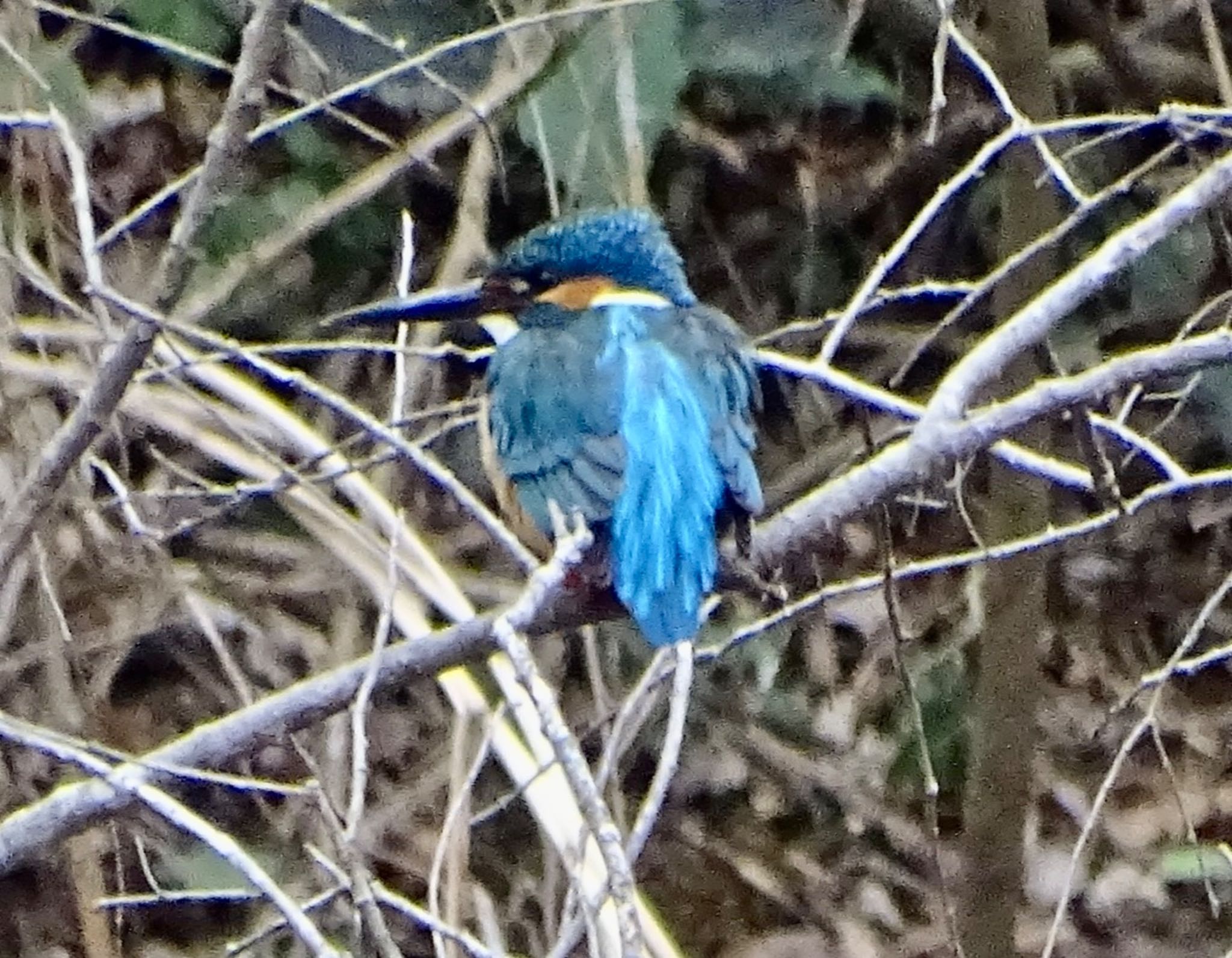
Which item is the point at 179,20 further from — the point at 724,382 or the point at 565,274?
the point at 724,382

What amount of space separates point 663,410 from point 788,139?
195 cm

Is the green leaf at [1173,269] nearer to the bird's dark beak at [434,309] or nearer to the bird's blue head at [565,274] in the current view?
the bird's blue head at [565,274]

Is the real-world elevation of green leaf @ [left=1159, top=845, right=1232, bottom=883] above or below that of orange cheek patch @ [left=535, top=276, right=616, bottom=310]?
below

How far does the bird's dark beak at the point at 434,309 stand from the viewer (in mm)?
2086

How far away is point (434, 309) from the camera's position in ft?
6.99

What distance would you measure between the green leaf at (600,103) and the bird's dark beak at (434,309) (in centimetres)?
49

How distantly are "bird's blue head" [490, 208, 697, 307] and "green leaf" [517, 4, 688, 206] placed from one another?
484 millimetres

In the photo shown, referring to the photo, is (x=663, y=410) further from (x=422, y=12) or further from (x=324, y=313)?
(x=324, y=313)

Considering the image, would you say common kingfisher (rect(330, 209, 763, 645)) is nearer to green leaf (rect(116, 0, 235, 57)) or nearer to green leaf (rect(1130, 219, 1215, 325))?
green leaf (rect(116, 0, 235, 57))

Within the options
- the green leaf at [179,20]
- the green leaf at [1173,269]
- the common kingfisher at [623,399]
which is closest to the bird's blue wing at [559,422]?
the common kingfisher at [623,399]

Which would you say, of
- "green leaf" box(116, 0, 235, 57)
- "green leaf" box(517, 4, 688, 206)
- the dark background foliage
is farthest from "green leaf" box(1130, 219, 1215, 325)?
"green leaf" box(116, 0, 235, 57)

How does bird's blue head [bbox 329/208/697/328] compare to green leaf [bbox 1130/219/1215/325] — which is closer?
bird's blue head [bbox 329/208/697/328]

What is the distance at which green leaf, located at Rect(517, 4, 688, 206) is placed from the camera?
2.59m

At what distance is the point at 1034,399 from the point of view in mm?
1488
